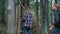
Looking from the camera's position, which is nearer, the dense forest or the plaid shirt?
the dense forest

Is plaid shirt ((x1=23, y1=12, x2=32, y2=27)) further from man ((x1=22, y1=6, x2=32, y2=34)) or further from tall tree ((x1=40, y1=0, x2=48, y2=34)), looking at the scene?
tall tree ((x1=40, y1=0, x2=48, y2=34))

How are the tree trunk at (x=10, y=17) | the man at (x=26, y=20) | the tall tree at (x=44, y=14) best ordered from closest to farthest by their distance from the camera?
the tree trunk at (x=10, y=17) → the man at (x=26, y=20) → the tall tree at (x=44, y=14)

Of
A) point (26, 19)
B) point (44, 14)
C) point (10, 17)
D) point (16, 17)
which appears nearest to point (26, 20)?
point (26, 19)

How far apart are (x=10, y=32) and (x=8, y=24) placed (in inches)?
6.3

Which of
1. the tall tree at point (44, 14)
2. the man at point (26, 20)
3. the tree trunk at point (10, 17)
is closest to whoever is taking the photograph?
the tree trunk at point (10, 17)

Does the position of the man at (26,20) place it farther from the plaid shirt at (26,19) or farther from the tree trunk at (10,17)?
the tree trunk at (10,17)

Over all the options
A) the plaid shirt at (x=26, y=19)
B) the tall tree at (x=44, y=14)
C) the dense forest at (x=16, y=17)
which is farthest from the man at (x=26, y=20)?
the tall tree at (x=44, y=14)

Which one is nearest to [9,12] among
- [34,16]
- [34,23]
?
[34,23]

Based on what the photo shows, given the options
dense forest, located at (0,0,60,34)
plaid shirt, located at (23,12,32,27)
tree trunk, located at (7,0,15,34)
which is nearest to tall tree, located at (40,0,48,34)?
dense forest, located at (0,0,60,34)

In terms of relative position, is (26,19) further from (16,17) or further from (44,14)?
(44,14)

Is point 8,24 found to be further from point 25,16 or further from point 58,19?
point 58,19

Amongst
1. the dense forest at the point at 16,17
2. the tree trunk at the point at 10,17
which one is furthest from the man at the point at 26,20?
the tree trunk at the point at 10,17

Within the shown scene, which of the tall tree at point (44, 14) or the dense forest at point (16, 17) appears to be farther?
the tall tree at point (44, 14)

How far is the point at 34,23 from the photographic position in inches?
314
